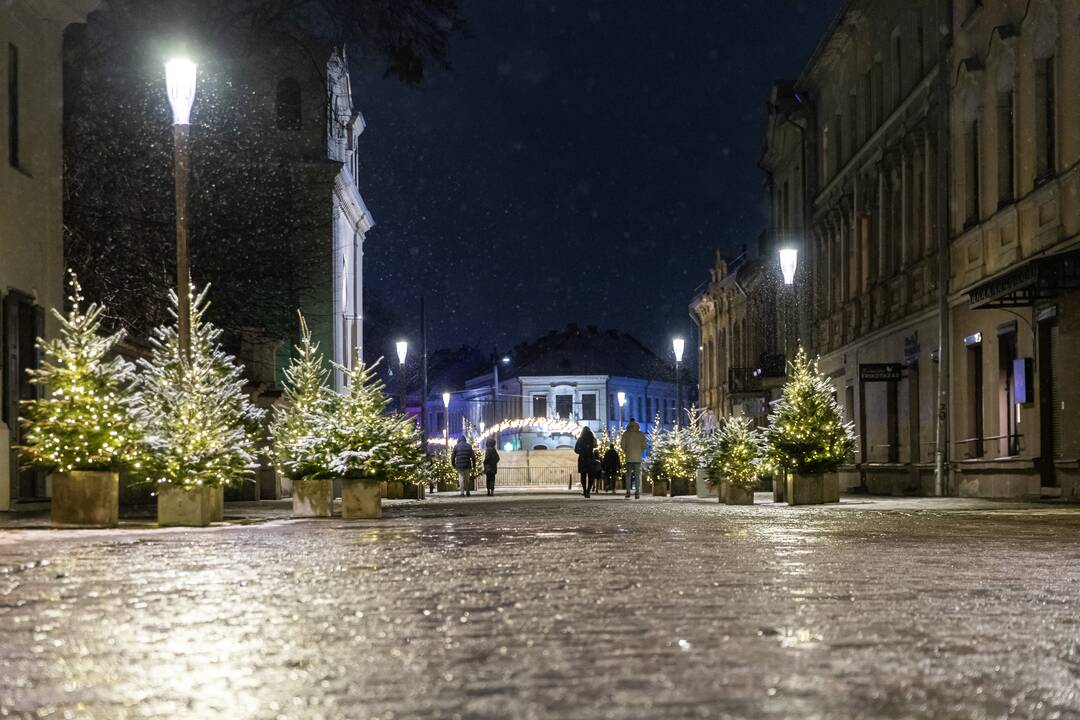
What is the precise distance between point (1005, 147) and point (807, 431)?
7.59 m

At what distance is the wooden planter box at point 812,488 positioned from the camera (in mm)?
25453

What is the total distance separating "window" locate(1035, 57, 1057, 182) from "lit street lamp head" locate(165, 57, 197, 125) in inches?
542

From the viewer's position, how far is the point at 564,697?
203 inches

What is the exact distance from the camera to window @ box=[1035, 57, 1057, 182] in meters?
26.3

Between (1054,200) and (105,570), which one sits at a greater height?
(1054,200)

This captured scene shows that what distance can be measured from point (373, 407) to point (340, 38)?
28.6 ft

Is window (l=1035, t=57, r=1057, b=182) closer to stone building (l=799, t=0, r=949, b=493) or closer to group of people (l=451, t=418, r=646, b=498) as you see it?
stone building (l=799, t=0, r=949, b=493)

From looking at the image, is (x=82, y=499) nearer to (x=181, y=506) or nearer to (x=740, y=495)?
(x=181, y=506)

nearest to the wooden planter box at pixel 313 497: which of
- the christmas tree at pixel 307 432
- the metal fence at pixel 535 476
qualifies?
the christmas tree at pixel 307 432

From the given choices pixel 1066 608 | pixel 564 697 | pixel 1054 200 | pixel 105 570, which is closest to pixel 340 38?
pixel 1054 200

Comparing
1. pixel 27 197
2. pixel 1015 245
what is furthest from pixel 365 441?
pixel 1015 245

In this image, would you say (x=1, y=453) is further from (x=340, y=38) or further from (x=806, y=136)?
(x=806, y=136)

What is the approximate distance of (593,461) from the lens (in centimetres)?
4412

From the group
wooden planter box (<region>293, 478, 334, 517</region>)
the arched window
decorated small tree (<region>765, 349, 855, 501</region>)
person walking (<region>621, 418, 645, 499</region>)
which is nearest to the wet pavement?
wooden planter box (<region>293, 478, 334, 517</region>)
